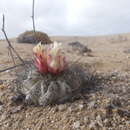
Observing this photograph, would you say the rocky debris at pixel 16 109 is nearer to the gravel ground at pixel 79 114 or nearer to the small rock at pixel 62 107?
the gravel ground at pixel 79 114

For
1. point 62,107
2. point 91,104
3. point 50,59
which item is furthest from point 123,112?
point 50,59

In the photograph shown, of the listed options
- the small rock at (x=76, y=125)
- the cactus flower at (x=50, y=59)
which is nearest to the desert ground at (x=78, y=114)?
the small rock at (x=76, y=125)

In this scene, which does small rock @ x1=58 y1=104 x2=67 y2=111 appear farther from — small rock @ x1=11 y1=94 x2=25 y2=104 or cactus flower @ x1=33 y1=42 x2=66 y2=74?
small rock @ x1=11 y1=94 x2=25 y2=104

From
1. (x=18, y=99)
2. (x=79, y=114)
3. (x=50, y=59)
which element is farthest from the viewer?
(x=18, y=99)

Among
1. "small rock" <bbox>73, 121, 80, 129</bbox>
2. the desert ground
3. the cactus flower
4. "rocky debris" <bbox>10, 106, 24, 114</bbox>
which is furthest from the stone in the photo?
"rocky debris" <bbox>10, 106, 24, 114</bbox>

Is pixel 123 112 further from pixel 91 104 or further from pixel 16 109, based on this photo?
pixel 16 109

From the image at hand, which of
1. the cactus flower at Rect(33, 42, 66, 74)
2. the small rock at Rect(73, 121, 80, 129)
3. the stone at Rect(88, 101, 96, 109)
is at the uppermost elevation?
the cactus flower at Rect(33, 42, 66, 74)

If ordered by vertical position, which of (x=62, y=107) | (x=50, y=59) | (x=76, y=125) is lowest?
(x=76, y=125)

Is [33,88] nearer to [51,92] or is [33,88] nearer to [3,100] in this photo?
[51,92]
